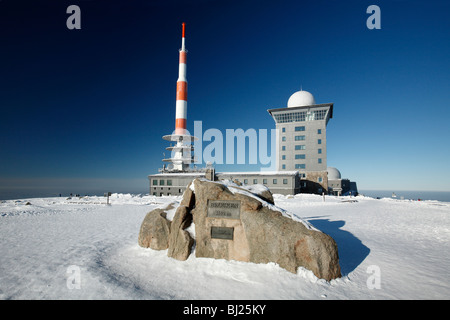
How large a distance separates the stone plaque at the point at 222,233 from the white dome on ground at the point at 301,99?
2160 inches

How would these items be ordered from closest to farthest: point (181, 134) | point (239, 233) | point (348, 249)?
point (239, 233) < point (348, 249) < point (181, 134)

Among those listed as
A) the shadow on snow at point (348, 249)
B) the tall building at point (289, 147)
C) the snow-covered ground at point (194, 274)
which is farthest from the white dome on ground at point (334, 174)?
the snow-covered ground at point (194, 274)

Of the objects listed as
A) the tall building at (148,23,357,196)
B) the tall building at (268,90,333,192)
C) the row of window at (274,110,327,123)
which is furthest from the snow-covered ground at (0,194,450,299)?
the row of window at (274,110,327,123)

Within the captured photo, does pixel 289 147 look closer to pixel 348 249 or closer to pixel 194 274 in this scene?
pixel 348 249

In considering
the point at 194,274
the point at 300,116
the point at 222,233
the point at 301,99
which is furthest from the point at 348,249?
the point at 301,99

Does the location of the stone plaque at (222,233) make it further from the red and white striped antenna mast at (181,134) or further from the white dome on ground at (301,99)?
the white dome on ground at (301,99)

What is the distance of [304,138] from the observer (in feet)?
172

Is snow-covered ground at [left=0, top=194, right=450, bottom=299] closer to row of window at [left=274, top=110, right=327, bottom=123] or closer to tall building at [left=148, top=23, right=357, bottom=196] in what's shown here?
tall building at [left=148, top=23, right=357, bottom=196]

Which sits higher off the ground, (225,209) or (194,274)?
(225,209)

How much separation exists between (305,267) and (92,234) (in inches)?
423

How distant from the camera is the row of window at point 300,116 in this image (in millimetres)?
52188

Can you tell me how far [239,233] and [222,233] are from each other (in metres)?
0.62
